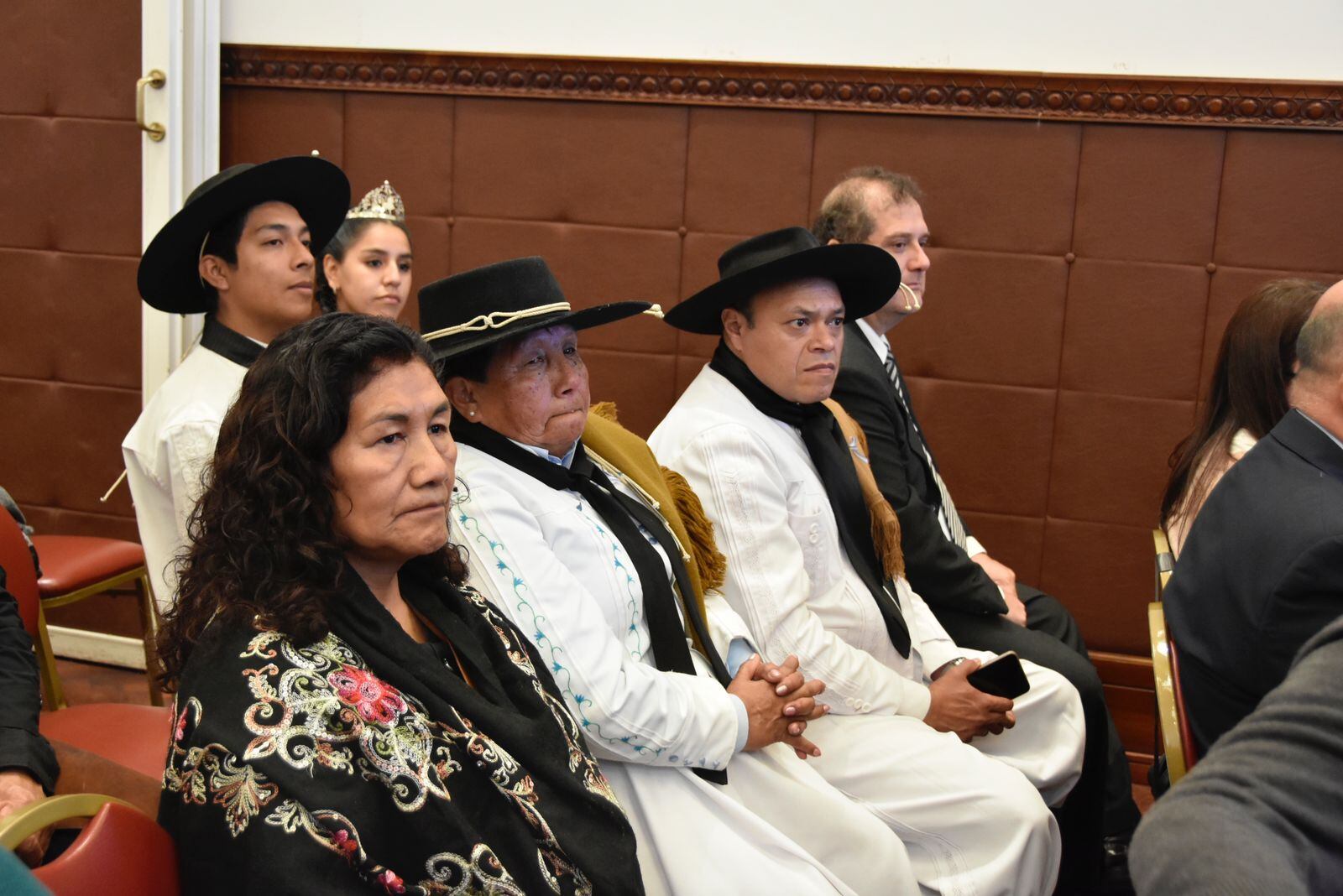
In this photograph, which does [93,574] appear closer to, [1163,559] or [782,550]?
[782,550]

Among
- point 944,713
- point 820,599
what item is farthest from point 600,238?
point 944,713

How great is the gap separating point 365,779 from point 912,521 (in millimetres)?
1642

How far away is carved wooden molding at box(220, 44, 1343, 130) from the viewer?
308 centimetres

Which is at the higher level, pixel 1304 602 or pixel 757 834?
pixel 1304 602

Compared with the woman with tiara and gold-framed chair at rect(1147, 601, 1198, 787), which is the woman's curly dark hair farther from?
the woman with tiara

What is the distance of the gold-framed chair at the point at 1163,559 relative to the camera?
216cm

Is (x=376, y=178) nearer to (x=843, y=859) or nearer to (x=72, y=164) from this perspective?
(x=72, y=164)

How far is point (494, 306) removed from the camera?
1.92 meters

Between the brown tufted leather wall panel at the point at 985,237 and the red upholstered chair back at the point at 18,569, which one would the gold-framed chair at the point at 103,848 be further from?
the brown tufted leather wall panel at the point at 985,237

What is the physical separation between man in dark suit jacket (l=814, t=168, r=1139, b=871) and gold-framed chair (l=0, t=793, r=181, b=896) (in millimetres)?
1762

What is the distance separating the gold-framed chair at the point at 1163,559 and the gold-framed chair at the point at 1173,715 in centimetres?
27

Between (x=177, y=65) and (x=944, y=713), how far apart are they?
9.13 feet

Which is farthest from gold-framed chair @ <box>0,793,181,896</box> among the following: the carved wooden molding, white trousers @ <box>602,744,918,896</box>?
the carved wooden molding

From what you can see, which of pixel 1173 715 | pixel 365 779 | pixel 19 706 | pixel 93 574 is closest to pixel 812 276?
pixel 1173 715
